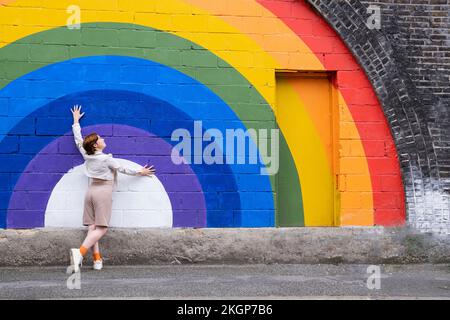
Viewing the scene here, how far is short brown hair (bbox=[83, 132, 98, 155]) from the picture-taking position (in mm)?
8197

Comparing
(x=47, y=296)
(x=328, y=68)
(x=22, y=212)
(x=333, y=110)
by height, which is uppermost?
(x=328, y=68)

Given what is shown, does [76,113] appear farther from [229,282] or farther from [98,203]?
[229,282]

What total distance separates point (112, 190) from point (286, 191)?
2463 mm

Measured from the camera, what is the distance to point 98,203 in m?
8.27

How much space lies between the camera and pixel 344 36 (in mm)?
9070

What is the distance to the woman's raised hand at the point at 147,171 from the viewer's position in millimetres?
8647

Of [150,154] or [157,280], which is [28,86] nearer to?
[150,154]

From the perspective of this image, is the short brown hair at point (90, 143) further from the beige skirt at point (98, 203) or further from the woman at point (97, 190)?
the beige skirt at point (98, 203)

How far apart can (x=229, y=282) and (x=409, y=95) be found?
3.80 m

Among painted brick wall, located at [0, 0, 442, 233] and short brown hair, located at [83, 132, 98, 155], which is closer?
short brown hair, located at [83, 132, 98, 155]

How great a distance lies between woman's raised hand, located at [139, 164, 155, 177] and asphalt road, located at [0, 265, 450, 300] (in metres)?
1.25

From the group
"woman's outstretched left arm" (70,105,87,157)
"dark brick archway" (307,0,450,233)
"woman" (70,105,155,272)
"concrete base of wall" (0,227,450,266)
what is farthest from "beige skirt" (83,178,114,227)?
"dark brick archway" (307,0,450,233)

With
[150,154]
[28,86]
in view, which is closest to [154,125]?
[150,154]

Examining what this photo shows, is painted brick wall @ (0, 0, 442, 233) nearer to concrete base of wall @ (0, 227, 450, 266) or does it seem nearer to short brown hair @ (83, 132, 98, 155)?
concrete base of wall @ (0, 227, 450, 266)
